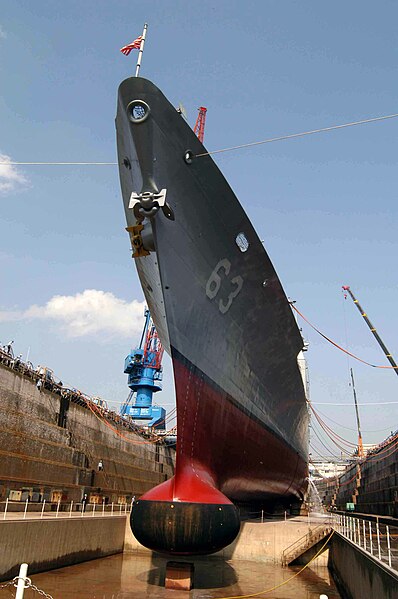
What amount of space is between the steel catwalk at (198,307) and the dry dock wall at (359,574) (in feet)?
8.14

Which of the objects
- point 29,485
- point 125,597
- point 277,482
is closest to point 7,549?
point 125,597

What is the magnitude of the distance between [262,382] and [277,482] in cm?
612

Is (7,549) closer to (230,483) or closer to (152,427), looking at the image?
(230,483)

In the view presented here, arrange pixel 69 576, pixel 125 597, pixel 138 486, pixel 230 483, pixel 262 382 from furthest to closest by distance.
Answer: pixel 138 486
pixel 262 382
pixel 230 483
pixel 69 576
pixel 125 597

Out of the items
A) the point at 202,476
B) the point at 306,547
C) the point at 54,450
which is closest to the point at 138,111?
the point at 202,476

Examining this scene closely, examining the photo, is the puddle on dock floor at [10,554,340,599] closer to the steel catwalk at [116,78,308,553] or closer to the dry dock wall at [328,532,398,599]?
the dry dock wall at [328,532,398,599]

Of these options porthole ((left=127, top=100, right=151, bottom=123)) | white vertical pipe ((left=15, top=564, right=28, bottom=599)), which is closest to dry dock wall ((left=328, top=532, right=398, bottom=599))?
white vertical pipe ((left=15, top=564, right=28, bottom=599))

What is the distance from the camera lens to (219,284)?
10812mm

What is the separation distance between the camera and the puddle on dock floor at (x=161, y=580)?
29.9 ft

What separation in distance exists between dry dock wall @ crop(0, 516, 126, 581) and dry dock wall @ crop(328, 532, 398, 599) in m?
6.91

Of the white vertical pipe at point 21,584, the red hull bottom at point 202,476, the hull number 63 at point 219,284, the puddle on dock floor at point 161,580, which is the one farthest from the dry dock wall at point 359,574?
the hull number 63 at point 219,284

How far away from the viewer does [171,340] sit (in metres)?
9.59

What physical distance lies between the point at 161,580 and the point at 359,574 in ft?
15.2

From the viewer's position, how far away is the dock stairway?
540 inches
